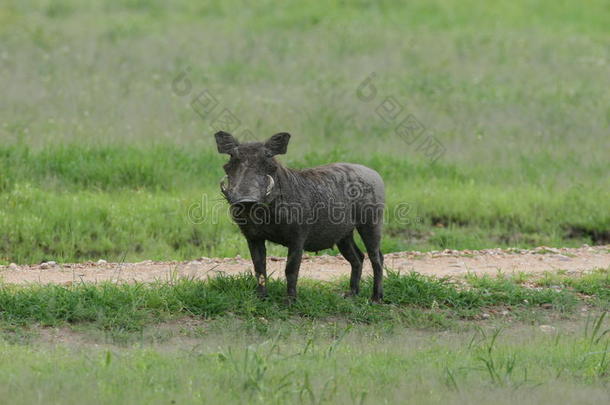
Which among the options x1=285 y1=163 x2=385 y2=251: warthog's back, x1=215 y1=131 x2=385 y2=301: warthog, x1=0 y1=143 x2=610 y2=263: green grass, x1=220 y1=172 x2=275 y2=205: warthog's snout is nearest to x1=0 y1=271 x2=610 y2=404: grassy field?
x1=215 y1=131 x2=385 y2=301: warthog

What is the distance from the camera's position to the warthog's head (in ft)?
26.8

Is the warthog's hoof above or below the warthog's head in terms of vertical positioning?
below

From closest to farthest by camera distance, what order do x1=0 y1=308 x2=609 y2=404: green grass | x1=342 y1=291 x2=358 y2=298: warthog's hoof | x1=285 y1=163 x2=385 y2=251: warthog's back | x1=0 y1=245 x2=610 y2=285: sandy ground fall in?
1. x1=0 y1=308 x2=609 y2=404: green grass
2. x1=285 y1=163 x2=385 y2=251: warthog's back
3. x1=342 y1=291 x2=358 y2=298: warthog's hoof
4. x1=0 y1=245 x2=610 y2=285: sandy ground

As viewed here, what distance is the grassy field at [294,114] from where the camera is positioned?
13.0 m

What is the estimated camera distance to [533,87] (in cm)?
2102

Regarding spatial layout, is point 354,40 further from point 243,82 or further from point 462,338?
point 462,338

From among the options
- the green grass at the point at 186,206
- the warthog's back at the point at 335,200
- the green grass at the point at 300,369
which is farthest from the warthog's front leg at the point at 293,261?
the green grass at the point at 186,206

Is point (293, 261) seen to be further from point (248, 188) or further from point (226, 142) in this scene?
point (226, 142)

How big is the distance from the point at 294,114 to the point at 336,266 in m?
6.59

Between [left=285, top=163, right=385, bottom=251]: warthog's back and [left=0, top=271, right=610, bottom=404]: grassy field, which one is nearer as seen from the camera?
[left=0, top=271, right=610, bottom=404]: grassy field

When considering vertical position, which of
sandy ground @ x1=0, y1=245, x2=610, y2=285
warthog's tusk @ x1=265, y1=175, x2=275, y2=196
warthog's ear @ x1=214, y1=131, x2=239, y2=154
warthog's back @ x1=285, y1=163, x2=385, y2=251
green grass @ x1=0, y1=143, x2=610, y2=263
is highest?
warthog's ear @ x1=214, y1=131, x2=239, y2=154

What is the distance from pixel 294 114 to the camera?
17609mm

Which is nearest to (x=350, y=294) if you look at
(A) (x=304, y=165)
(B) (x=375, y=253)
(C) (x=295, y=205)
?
(B) (x=375, y=253)

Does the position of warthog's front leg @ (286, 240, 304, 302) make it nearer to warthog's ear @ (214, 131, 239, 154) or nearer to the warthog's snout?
the warthog's snout
